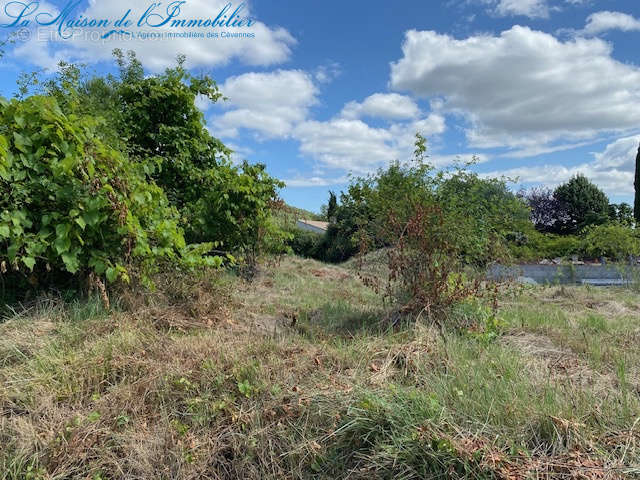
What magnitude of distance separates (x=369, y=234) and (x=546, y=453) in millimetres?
2922

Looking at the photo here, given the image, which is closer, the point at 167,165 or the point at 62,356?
the point at 62,356

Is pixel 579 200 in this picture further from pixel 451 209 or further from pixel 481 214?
pixel 451 209

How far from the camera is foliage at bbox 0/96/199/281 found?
9.45 feet

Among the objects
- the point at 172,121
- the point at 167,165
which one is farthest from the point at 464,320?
the point at 172,121

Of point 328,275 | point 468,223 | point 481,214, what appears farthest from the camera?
point 328,275

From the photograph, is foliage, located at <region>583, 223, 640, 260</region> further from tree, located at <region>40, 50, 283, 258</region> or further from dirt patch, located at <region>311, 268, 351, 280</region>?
tree, located at <region>40, 50, 283, 258</region>

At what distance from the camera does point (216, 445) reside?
2074mm

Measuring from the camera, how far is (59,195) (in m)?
2.99

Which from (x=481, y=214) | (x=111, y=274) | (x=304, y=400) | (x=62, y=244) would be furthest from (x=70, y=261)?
(x=481, y=214)

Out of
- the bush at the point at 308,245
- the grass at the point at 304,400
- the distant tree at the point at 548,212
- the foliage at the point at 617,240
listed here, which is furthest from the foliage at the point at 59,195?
the distant tree at the point at 548,212

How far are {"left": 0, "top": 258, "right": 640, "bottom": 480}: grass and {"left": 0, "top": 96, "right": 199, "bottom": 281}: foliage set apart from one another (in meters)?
0.53

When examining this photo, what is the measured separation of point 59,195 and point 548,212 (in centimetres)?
2378

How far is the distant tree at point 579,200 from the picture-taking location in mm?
19969

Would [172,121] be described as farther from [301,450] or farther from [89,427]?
[301,450]
